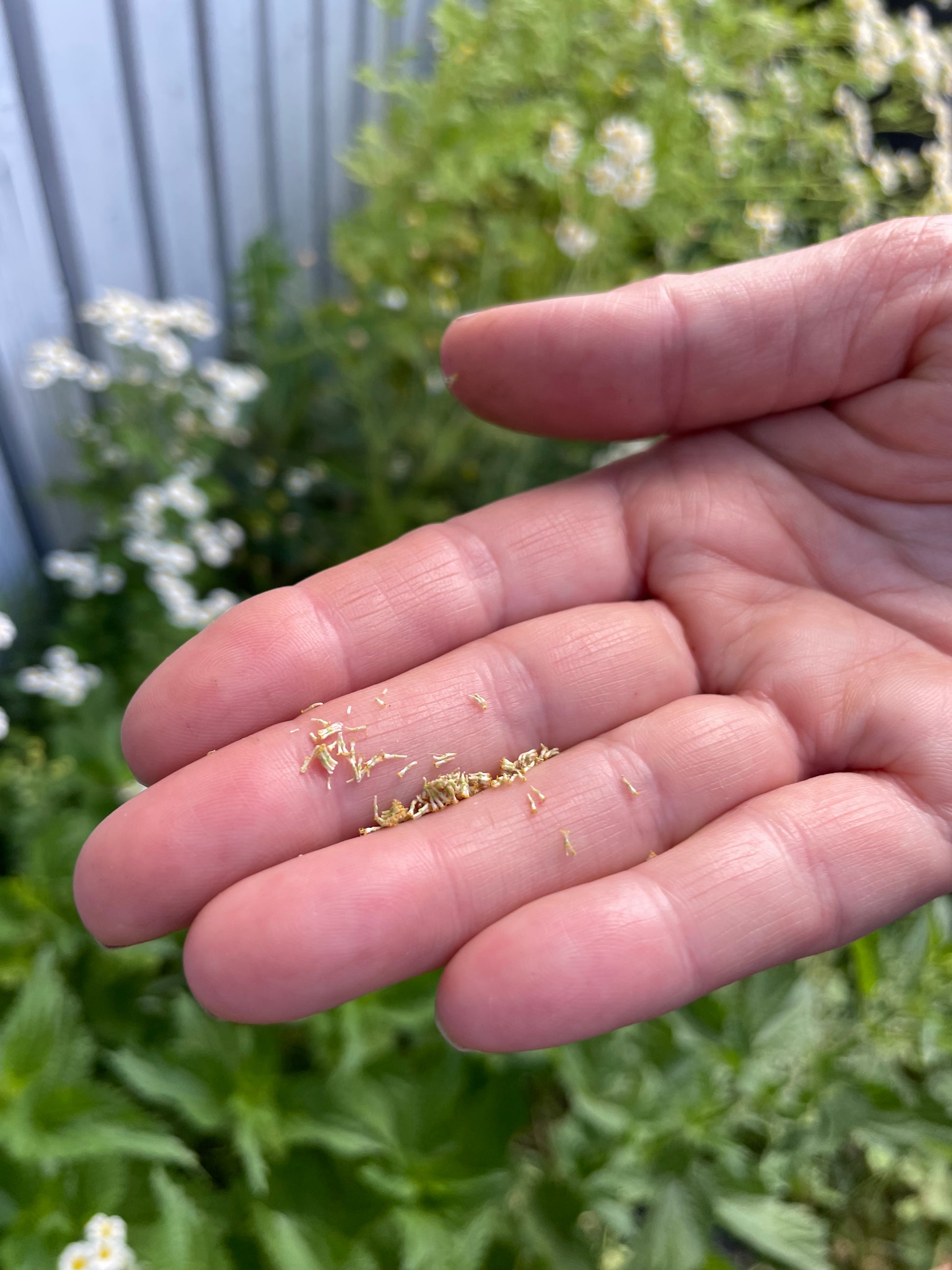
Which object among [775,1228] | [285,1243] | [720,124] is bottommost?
[775,1228]

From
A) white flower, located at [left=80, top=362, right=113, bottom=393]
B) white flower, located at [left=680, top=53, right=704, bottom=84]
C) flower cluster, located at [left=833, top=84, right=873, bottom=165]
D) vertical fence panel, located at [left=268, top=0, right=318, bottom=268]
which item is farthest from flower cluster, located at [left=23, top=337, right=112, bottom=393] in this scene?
flower cluster, located at [left=833, top=84, right=873, bottom=165]

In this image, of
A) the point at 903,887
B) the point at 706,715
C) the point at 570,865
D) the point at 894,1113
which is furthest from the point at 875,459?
the point at 894,1113

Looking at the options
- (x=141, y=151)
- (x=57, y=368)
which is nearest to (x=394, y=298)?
(x=141, y=151)

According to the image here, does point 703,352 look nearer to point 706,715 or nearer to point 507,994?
point 706,715

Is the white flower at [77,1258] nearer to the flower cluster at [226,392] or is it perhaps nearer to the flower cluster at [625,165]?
the flower cluster at [226,392]

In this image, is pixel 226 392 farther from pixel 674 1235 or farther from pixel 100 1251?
pixel 674 1235
